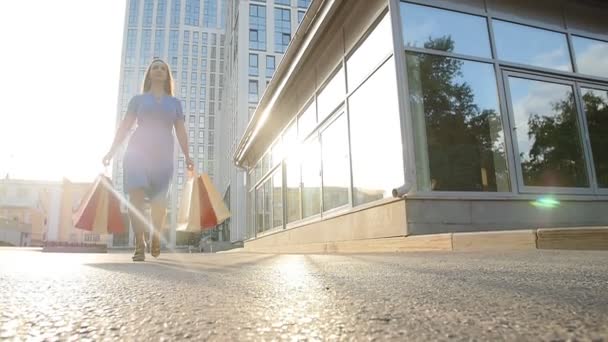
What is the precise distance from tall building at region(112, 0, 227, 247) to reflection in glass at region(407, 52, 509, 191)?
151 ft

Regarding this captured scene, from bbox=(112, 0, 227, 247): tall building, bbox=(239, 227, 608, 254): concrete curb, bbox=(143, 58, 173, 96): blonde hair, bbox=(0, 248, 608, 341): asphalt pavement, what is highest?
bbox=(112, 0, 227, 247): tall building

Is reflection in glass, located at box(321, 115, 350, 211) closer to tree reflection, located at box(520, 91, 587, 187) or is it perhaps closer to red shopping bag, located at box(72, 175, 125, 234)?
tree reflection, located at box(520, 91, 587, 187)

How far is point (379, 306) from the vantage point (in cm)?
82

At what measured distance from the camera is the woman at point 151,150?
3.94 meters

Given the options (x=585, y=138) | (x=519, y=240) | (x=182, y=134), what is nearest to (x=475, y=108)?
(x=585, y=138)

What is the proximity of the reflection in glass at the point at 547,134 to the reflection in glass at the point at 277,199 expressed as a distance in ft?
21.9

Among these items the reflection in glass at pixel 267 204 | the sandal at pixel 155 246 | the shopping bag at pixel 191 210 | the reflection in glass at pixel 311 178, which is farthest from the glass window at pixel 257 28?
the sandal at pixel 155 246

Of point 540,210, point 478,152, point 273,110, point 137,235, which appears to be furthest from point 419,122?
point 273,110

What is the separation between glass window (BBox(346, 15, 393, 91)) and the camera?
18.2 feet

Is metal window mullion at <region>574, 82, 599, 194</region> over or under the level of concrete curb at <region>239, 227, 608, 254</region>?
over

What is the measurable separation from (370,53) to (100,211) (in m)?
4.09

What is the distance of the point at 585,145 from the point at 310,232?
4742mm

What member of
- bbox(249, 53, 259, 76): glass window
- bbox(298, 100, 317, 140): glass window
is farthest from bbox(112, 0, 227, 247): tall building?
bbox(298, 100, 317, 140): glass window

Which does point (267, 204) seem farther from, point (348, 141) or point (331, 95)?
point (348, 141)
